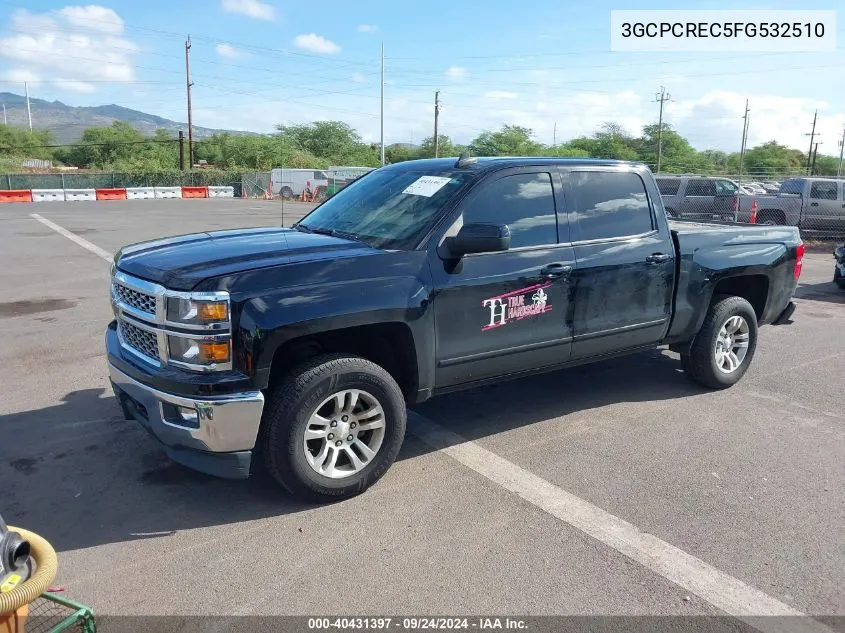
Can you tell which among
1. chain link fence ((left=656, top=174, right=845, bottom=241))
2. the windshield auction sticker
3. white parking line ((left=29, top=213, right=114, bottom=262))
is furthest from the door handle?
chain link fence ((left=656, top=174, right=845, bottom=241))

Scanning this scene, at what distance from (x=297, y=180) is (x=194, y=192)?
661 centimetres

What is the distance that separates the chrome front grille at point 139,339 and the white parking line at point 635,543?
1931 mm

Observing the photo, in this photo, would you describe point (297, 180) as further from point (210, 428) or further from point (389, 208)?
point (210, 428)

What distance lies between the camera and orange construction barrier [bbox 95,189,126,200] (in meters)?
38.2

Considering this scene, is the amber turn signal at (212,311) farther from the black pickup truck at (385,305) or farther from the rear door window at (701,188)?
the rear door window at (701,188)

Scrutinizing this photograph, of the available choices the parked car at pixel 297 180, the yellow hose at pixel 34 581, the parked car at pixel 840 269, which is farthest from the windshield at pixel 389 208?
the parked car at pixel 297 180

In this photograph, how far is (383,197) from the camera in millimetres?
4750

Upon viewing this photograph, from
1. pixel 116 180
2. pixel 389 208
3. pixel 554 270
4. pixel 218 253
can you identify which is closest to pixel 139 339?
pixel 218 253

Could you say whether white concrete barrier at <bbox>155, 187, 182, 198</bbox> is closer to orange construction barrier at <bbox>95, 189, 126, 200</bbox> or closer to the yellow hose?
orange construction barrier at <bbox>95, 189, 126, 200</bbox>

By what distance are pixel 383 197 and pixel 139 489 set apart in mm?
2427

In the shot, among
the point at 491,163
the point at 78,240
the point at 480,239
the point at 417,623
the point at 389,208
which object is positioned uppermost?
the point at 491,163

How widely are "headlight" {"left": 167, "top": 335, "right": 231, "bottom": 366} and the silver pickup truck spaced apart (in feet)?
59.6

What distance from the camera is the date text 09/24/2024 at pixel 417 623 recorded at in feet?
9.19

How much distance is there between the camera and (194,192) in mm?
42969
